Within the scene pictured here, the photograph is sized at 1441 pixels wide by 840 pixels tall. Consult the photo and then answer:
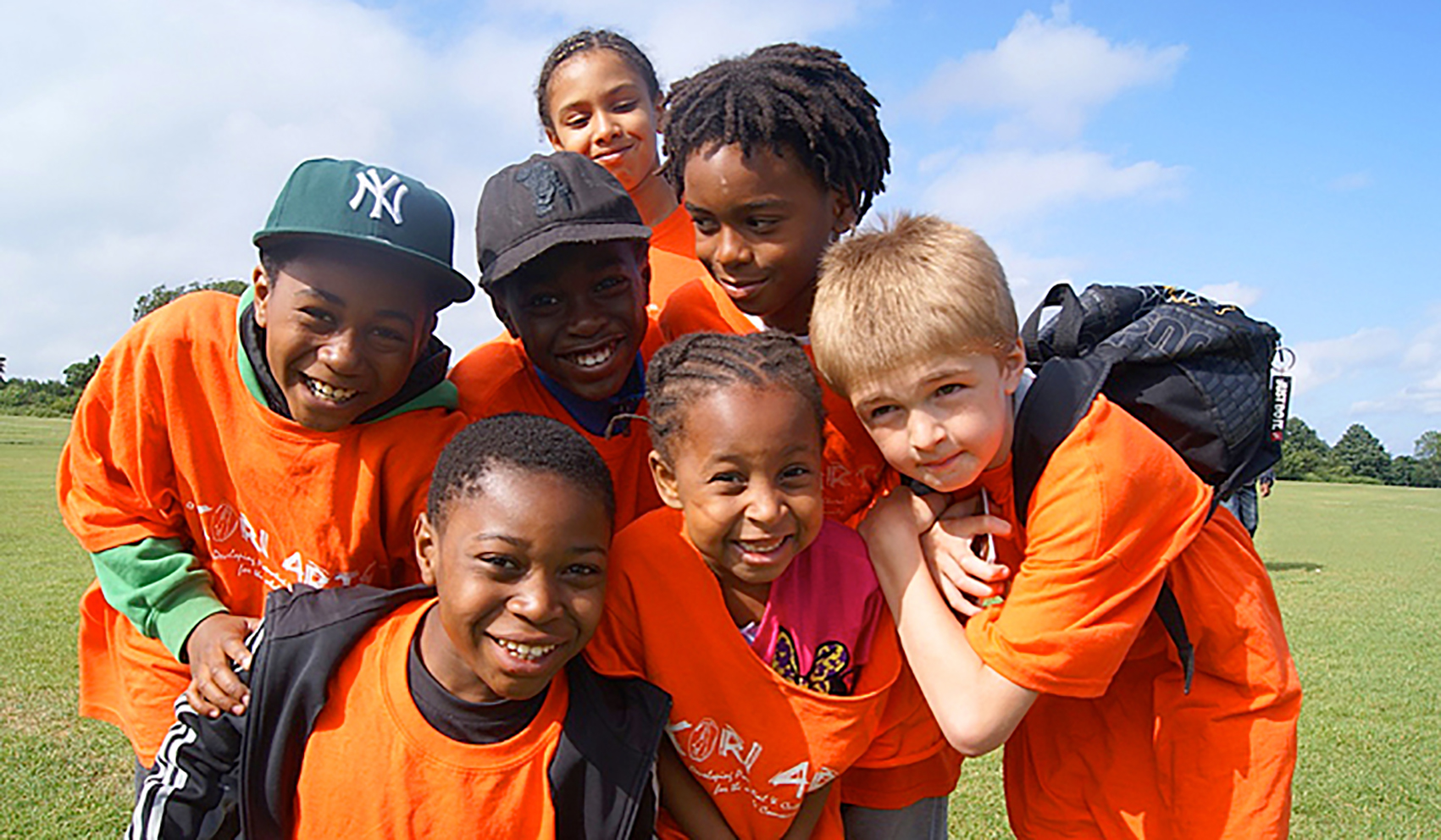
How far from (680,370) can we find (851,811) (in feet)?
3.71

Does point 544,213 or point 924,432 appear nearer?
point 924,432

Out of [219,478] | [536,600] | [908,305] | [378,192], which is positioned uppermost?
[378,192]

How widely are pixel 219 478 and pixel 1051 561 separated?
1.92 metres

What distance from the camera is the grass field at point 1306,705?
497 cm

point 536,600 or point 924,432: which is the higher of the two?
point 924,432

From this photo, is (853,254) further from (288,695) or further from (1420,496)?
(1420,496)

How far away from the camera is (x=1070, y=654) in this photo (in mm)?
2082

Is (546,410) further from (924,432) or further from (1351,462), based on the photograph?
(1351,462)

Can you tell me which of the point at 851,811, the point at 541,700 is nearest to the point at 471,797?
the point at 541,700

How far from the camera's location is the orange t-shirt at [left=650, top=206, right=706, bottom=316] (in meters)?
3.44

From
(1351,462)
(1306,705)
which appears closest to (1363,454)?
(1351,462)

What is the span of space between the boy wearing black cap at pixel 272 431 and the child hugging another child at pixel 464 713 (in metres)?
0.25

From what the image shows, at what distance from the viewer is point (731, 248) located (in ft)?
8.43

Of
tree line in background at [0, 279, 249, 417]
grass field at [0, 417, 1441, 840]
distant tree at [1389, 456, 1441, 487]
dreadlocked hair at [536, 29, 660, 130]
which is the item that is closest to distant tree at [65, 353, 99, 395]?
tree line in background at [0, 279, 249, 417]
